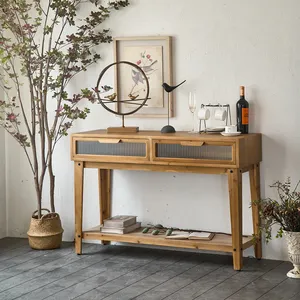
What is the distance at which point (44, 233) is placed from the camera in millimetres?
6105

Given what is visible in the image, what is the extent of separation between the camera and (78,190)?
589 cm

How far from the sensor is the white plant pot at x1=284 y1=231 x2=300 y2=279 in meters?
5.17

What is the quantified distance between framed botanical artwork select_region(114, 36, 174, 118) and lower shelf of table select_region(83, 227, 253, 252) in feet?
3.35

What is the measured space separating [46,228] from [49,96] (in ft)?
3.83

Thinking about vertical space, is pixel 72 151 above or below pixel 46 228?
above

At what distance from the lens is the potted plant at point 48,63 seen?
605 cm

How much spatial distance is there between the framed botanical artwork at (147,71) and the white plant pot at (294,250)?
56.9 inches

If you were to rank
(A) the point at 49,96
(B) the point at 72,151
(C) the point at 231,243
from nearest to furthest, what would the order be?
(C) the point at 231,243 → (B) the point at 72,151 → (A) the point at 49,96

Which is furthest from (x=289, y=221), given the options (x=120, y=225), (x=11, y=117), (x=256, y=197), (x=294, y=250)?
(x=11, y=117)

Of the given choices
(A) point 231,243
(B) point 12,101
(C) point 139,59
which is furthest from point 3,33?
(A) point 231,243

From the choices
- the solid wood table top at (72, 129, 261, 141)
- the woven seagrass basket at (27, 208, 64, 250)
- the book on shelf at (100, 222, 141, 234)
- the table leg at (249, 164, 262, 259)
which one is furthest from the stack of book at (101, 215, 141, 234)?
the table leg at (249, 164, 262, 259)

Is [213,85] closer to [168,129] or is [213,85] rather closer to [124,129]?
[168,129]

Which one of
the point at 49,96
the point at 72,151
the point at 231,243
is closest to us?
the point at 231,243

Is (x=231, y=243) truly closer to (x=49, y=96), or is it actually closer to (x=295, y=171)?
(x=295, y=171)
